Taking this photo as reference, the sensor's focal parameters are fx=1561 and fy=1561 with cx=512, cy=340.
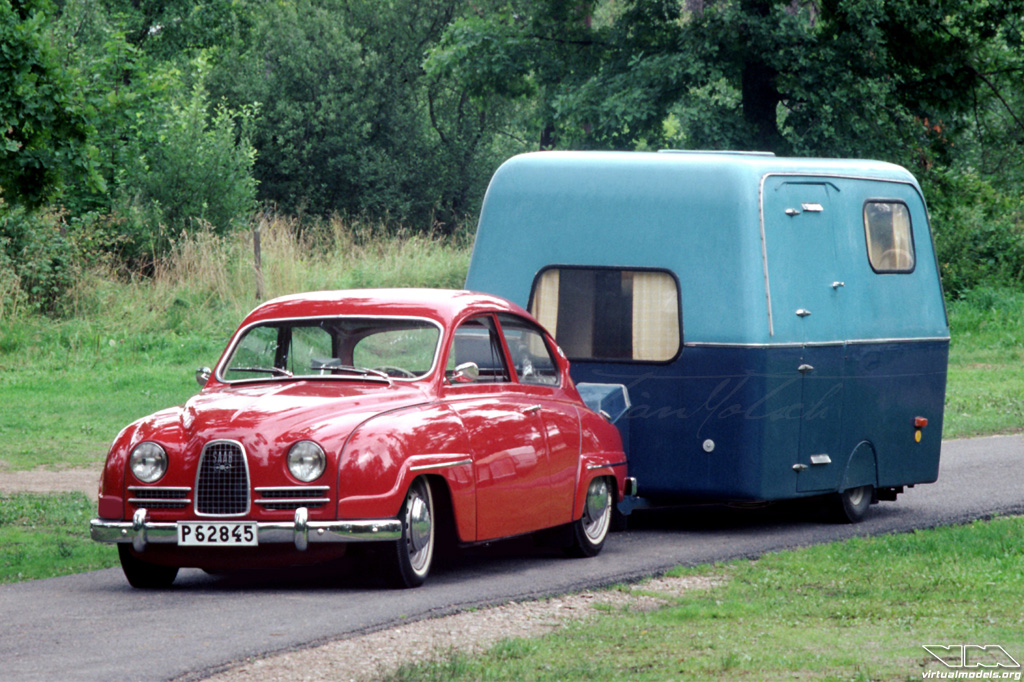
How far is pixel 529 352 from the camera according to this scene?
1012 cm

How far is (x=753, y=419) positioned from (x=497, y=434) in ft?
8.06

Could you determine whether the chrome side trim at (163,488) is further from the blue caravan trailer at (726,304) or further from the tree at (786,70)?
the tree at (786,70)

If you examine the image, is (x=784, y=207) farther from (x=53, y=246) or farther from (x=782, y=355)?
(x=53, y=246)

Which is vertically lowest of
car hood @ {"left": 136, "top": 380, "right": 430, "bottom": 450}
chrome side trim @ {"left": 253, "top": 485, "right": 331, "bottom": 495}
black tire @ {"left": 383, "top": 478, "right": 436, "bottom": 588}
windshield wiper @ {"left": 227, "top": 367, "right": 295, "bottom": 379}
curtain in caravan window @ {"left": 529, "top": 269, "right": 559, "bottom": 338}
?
black tire @ {"left": 383, "top": 478, "right": 436, "bottom": 588}

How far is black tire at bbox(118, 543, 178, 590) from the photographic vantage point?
8.66 metres

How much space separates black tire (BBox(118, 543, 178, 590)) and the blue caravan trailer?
3.46 m

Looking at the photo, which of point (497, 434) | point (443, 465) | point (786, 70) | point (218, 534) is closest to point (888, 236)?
point (497, 434)

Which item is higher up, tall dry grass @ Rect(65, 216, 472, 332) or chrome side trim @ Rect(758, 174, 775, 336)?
chrome side trim @ Rect(758, 174, 775, 336)

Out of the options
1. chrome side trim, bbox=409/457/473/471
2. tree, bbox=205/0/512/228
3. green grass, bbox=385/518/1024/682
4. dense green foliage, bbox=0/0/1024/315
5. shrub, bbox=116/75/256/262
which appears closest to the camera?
green grass, bbox=385/518/1024/682

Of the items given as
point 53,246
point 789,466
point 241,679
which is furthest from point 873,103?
point 241,679

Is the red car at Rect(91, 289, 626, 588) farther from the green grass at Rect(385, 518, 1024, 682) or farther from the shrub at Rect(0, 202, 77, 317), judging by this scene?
the shrub at Rect(0, 202, 77, 317)

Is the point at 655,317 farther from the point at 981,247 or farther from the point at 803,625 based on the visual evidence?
the point at 981,247

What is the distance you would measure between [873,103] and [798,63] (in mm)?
1357

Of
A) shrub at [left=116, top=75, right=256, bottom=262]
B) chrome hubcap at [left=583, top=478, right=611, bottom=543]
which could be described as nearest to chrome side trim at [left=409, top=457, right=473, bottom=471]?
chrome hubcap at [left=583, top=478, right=611, bottom=543]
